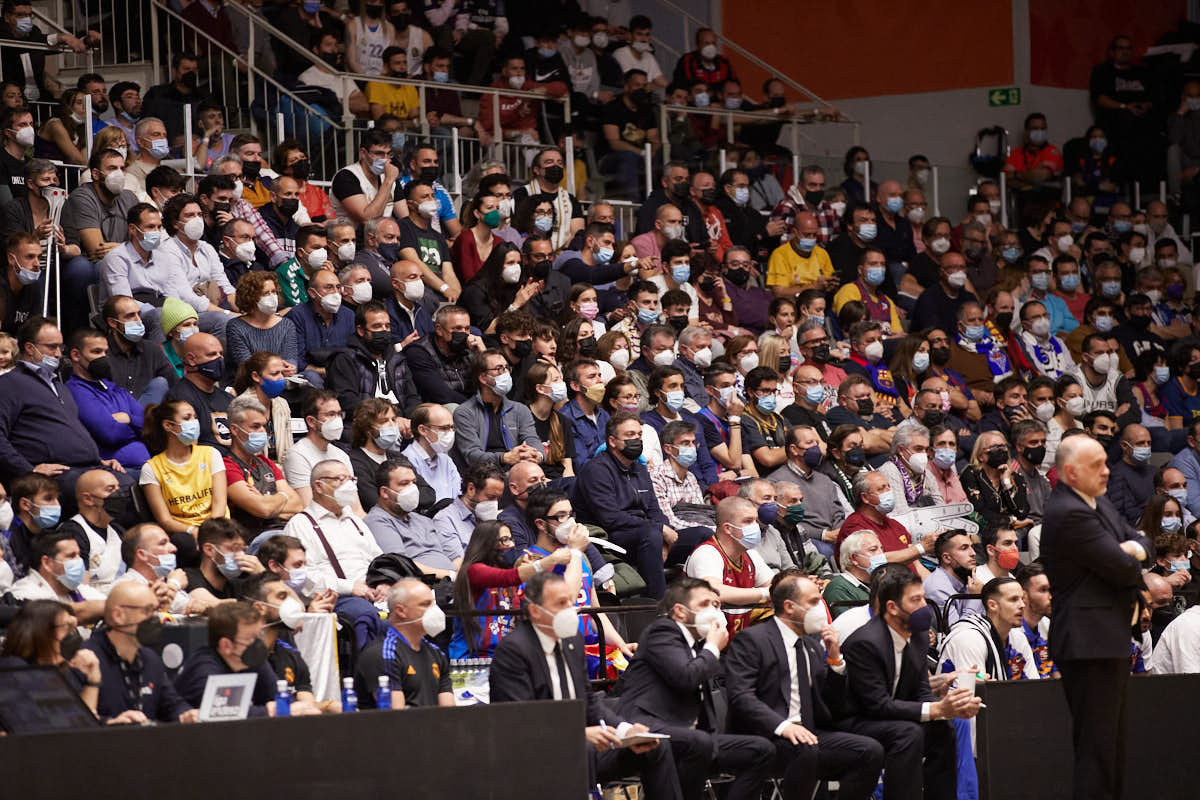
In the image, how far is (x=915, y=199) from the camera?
1588 cm

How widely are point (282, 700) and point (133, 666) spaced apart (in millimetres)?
556

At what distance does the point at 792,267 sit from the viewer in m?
14.5

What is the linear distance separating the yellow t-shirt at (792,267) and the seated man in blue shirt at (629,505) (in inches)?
177

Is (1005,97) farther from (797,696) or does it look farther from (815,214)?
(797,696)

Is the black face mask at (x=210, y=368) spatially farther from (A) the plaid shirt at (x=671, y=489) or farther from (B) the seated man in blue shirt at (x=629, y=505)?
(A) the plaid shirt at (x=671, y=489)

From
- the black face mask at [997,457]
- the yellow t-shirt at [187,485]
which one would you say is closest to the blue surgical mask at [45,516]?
the yellow t-shirt at [187,485]

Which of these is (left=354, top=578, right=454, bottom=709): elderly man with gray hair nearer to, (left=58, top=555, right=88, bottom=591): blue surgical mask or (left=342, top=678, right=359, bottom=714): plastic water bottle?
(left=342, top=678, right=359, bottom=714): plastic water bottle

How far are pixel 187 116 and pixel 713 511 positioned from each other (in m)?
4.46

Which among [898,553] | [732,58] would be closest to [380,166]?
[898,553]

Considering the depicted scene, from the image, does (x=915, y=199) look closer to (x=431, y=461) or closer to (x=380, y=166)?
(x=380, y=166)

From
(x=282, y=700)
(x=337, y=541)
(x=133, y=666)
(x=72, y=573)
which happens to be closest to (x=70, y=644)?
(x=133, y=666)

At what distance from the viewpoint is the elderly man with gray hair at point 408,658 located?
740 centimetres

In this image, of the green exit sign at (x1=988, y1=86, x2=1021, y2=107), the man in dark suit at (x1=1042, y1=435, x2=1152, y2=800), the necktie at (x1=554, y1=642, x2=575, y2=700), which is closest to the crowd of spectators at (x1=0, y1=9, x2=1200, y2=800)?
the necktie at (x1=554, y1=642, x2=575, y2=700)

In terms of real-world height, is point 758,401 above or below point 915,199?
below
